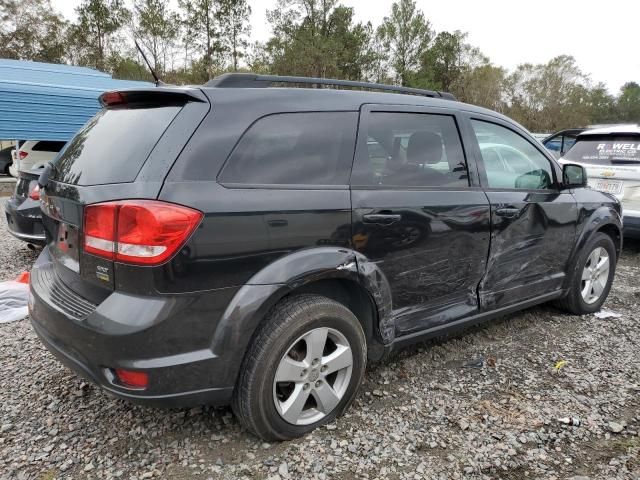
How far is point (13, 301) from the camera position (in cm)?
415

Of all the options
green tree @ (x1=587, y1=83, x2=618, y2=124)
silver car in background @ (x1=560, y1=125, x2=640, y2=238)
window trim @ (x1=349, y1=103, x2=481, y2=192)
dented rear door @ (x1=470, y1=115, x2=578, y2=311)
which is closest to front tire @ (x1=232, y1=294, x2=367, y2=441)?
window trim @ (x1=349, y1=103, x2=481, y2=192)

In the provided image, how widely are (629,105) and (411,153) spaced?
226 ft

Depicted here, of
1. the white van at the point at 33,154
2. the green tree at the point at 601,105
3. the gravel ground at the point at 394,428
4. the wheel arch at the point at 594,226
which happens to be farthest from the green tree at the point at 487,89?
the gravel ground at the point at 394,428

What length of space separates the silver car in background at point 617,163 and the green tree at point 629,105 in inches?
2323

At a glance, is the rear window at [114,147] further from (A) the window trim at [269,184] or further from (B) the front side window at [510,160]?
(B) the front side window at [510,160]

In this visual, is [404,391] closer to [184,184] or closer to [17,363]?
[184,184]

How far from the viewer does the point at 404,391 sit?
295 centimetres

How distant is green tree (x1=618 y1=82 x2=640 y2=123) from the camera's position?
56938 millimetres

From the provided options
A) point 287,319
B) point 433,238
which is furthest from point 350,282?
point 433,238

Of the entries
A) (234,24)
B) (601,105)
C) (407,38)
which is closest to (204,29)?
(234,24)

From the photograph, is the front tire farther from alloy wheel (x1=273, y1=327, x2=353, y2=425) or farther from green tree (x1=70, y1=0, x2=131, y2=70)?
green tree (x1=70, y1=0, x2=131, y2=70)

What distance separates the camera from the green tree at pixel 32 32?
29484mm

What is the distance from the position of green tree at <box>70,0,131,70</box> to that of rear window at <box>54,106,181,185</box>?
33.3m

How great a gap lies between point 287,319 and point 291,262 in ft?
0.89
